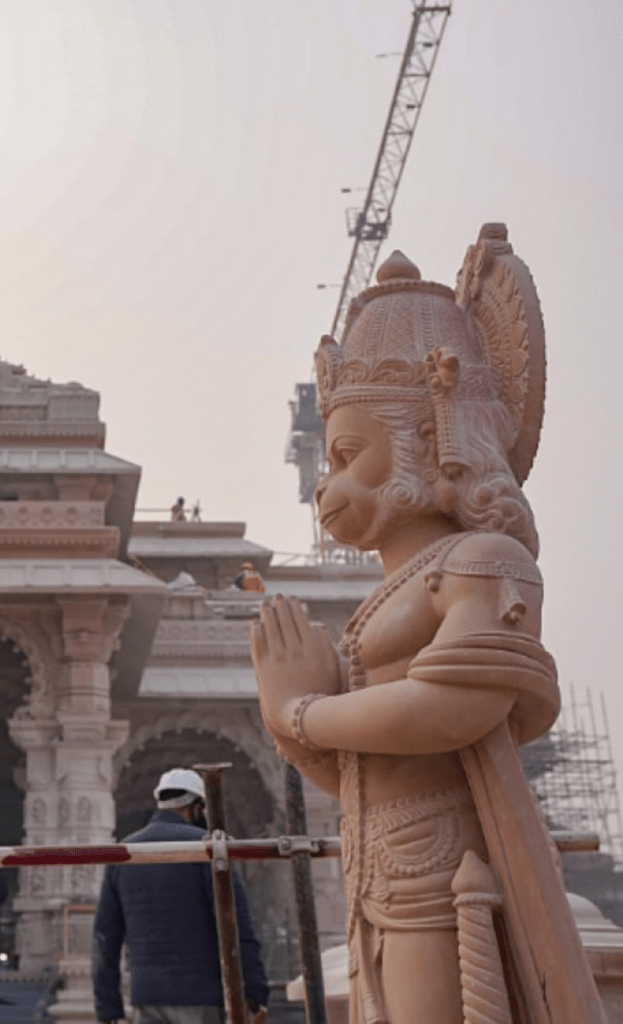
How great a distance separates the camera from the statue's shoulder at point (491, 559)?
2.98 meters

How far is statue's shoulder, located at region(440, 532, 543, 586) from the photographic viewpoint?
2.98 meters

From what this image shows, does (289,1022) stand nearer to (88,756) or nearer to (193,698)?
(88,756)

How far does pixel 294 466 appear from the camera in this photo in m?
54.8

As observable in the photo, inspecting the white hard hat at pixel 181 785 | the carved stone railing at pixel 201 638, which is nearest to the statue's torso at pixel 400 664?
the white hard hat at pixel 181 785

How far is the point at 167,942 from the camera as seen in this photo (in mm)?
3994

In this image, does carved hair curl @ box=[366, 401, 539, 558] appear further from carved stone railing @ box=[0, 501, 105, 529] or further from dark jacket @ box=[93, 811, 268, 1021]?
carved stone railing @ box=[0, 501, 105, 529]

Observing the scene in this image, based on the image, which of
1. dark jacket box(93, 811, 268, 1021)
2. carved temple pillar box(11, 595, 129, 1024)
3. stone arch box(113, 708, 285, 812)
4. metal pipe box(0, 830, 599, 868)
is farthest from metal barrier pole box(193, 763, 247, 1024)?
stone arch box(113, 708, 285, 812)

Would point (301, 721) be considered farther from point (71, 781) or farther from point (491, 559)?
point (71, 781)

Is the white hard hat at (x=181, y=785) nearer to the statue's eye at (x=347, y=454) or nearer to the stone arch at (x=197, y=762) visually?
the statue's eye at (x=347, y=454)

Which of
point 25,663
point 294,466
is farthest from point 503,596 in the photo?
point 294,466

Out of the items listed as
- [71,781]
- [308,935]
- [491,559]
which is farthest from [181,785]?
[71,781]

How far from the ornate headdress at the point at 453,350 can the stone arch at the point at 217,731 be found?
1467cm

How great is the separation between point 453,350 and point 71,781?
11.5 metres

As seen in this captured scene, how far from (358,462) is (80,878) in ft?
37.4
